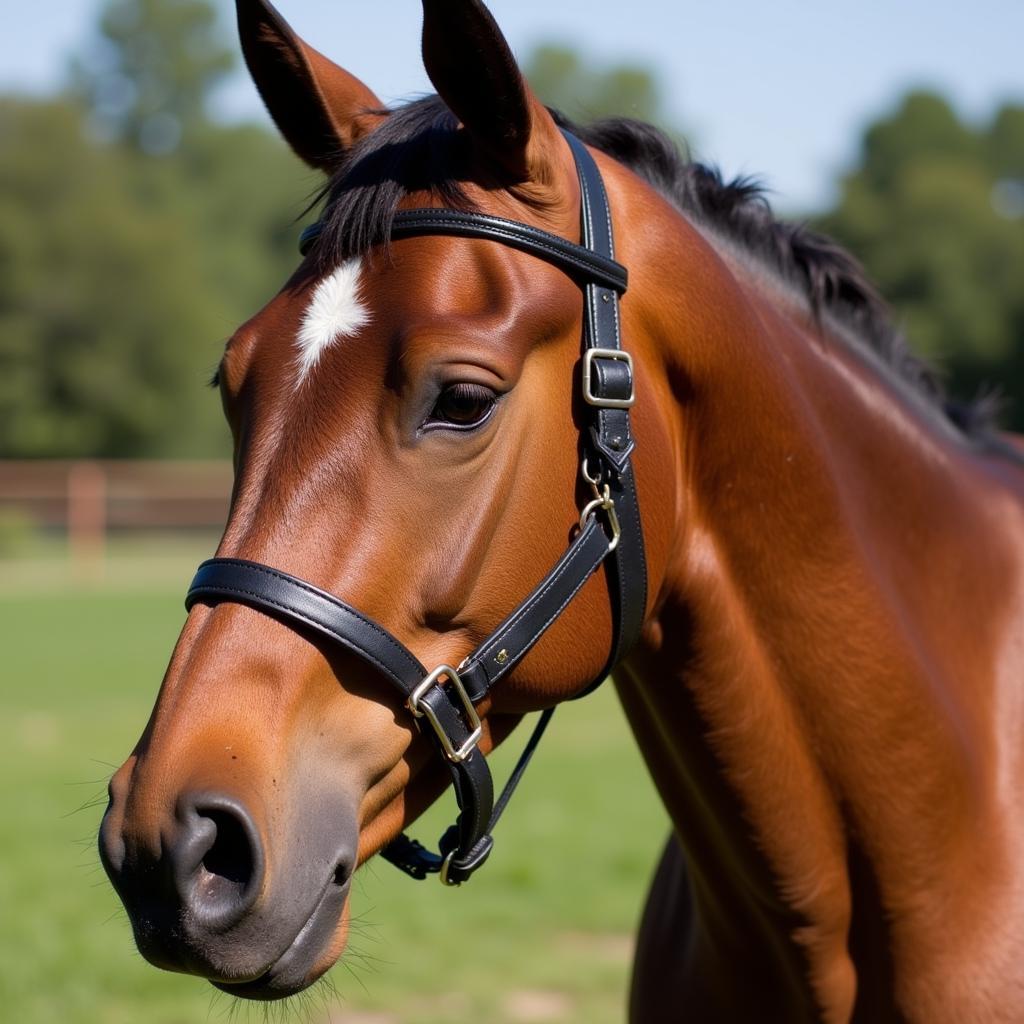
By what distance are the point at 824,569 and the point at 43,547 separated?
29264 mm

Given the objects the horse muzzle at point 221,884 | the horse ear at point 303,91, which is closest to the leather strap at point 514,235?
the horse ear at point 303,91

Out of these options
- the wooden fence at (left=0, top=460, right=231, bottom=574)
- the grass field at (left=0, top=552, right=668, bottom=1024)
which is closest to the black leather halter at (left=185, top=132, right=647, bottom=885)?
the grass field at (left=0, top=552, right=668, bottom=1024)

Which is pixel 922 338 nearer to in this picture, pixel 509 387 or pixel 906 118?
pixel 906 118

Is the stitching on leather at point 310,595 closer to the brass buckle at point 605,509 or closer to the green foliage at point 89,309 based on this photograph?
the brass buckle at point 605,509

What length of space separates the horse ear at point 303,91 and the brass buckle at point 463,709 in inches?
41.1

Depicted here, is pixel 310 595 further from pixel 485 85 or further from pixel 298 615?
pixel 485 85

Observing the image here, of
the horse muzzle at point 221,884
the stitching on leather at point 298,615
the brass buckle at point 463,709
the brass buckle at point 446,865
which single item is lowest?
the brass buckle at point 446,865

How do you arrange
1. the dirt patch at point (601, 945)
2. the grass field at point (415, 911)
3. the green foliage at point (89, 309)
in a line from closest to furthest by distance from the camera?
the grass field at point (415, 911), the dirt patch at point (601, 945), the green foliage at point (89, 309)

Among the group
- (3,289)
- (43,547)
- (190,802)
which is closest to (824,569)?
(190,802)

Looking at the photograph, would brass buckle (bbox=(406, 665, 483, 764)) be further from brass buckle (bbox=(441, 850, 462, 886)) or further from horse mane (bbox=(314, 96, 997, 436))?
horse mane (bbox=(314, 96, 997, 436))

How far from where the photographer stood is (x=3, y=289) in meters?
45.4

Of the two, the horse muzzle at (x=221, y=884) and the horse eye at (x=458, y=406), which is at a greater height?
the horse eye at (x=458, y=406)

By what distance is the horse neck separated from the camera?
2.46 metres

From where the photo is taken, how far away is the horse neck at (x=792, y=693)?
2.46m
